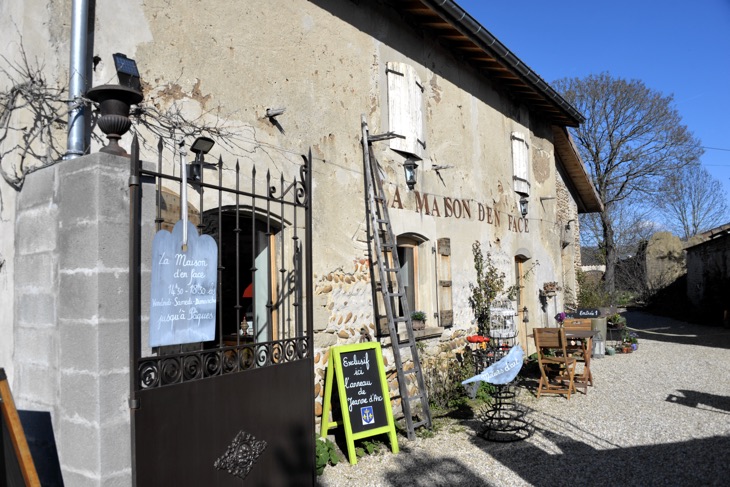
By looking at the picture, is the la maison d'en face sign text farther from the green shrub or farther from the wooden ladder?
the green shrub

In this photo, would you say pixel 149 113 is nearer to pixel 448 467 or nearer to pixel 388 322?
pixel 388 322

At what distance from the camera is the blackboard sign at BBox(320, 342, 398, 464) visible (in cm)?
540

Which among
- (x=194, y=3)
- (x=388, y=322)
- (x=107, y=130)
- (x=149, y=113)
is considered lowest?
(x=388, y=322)

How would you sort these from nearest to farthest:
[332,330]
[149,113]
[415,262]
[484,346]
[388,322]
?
1. [149,113]
2. [332,330]
3. [388,322]
4. [415,262]
5. [484,346]

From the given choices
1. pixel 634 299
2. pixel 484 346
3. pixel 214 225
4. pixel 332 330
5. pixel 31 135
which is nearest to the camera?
pixel 31 135

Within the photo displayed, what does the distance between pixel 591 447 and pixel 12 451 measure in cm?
497

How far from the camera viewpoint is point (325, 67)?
6105 mm

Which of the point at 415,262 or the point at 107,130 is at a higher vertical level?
the point at 107,130

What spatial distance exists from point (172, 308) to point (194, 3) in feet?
8.93

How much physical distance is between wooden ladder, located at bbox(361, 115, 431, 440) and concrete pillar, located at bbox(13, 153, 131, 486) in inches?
137

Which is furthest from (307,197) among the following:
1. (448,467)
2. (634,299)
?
→ (634,299)

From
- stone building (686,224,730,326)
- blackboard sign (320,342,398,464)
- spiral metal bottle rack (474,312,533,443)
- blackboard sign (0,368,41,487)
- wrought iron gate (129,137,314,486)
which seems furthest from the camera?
stone building (686,224,730,326)

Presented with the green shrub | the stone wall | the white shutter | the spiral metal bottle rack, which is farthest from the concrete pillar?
the stone wall

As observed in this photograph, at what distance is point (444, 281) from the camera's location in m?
7.91
